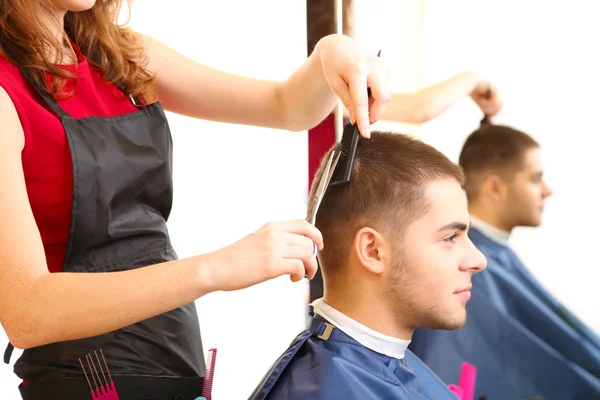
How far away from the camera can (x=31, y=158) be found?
1285 mm

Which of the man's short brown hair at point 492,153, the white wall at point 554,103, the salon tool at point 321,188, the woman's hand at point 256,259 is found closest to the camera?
the woman's hand at point 256,259

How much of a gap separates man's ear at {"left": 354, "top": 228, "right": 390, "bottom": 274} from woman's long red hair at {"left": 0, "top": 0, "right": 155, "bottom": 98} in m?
0.55

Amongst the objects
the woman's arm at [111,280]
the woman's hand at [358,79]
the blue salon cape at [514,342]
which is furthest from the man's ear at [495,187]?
the woman's arm at [111,280]

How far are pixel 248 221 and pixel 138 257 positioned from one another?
122cm

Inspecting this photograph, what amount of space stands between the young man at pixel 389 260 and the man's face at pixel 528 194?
2.29 ft

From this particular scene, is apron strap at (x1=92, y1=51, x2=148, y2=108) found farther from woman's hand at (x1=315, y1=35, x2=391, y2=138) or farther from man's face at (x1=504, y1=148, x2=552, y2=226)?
man's face at (x1=504, y1=148, x2=552, y2=226)

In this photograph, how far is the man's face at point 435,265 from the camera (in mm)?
1430

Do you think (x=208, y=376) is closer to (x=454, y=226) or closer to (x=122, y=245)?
(x=122, y=245)

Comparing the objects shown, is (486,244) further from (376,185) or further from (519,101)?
(376,185)

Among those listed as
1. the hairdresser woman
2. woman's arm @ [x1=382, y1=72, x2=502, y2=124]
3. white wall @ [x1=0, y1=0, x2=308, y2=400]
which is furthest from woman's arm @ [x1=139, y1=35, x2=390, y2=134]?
white wall @ [x1=0, y1=0, x2=308, y2=400]

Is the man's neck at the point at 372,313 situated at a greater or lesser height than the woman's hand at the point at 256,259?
lesser

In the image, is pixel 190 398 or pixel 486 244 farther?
pixel 486 244

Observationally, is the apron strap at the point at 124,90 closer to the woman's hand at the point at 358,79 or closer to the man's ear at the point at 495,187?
the woman's hand at the point at 358,79

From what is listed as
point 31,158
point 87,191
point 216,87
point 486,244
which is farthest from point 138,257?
point 486,244
